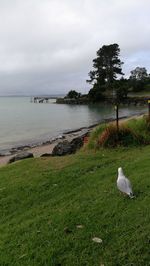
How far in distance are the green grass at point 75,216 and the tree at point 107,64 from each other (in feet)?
248

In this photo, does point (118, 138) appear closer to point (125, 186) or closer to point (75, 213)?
point (125, 186)

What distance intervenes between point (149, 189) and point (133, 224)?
1458mm

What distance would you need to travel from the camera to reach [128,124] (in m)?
12.8

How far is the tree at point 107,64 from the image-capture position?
8381 cm

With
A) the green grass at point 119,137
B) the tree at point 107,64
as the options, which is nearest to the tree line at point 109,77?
the tree at point 107,64

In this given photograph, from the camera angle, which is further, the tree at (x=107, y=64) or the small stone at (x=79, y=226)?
the tree at (x=107, y=64)

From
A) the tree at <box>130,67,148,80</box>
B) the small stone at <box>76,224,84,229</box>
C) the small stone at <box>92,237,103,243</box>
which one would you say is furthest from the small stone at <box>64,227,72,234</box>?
the tree at <box>130,67,148,80</box>

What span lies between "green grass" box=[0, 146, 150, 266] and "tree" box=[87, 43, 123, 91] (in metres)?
75.7

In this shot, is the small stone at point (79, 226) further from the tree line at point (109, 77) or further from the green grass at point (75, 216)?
the tree line at point (109, 77)

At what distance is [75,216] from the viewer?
5543mm

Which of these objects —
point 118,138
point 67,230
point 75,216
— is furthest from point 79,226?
point 118,138

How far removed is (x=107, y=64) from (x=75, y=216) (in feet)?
266

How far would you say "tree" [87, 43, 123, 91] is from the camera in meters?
83.8

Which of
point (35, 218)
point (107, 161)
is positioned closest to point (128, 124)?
point (107, 161)
